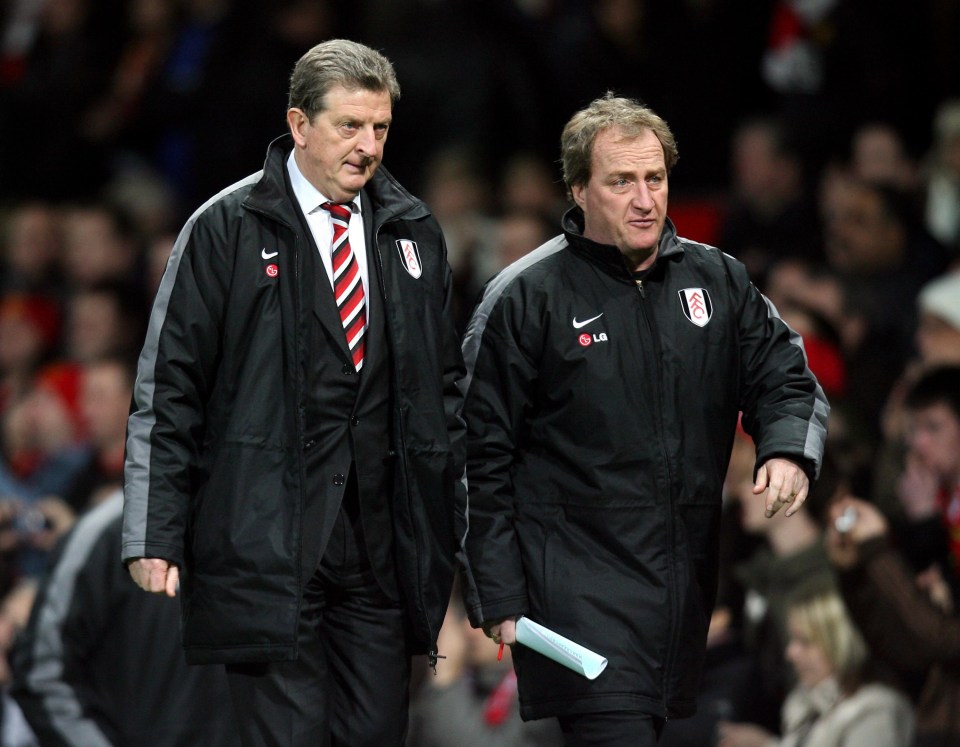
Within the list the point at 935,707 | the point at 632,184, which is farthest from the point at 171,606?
the point at 935,707

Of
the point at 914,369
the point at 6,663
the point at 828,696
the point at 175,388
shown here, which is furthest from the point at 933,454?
the point at 6,663

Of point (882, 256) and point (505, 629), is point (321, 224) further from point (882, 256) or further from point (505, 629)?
point (882, 256)

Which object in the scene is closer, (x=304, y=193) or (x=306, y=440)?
(x=306, y=440)

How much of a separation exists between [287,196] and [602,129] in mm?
843

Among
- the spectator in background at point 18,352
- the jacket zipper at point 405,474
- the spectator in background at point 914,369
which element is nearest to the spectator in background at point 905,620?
the spectator in background at point 914,369

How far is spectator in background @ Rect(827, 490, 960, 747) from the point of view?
19.9 ft

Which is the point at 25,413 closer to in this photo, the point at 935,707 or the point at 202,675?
the point at 202,675

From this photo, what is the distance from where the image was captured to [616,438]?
4.80 m

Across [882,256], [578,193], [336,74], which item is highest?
[336,74]

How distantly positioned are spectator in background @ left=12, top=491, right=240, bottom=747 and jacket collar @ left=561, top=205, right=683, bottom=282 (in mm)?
1617

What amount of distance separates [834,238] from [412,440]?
4.66 m

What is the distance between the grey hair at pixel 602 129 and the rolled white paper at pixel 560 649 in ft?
3.83

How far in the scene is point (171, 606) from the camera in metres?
5.52

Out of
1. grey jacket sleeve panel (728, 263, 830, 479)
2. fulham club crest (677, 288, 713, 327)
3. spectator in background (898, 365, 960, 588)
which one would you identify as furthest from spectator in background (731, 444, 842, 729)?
fulham club crest (677, 288, 713, 327)
